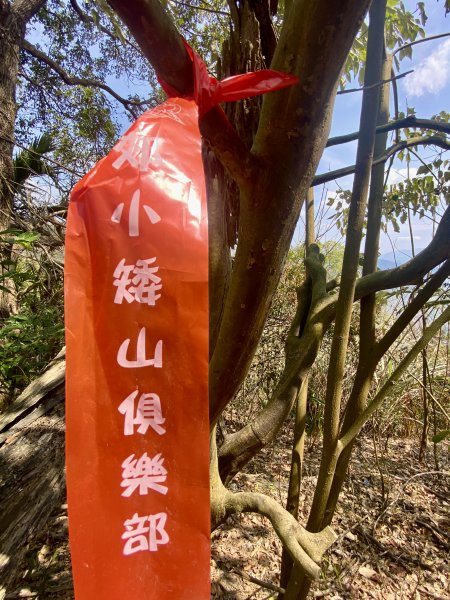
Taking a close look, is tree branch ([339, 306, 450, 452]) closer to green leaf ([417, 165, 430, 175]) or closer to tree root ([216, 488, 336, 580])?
tree root ([216, 488, 336, 580])

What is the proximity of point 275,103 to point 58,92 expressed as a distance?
17.8 ft

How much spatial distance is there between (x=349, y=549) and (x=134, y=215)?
217cm

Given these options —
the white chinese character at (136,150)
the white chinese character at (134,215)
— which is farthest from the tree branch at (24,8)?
the white chinese character at (134,215)

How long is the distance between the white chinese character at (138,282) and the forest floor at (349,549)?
1316 mm

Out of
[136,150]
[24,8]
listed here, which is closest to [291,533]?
[136,150]

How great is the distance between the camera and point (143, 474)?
1.80 ft

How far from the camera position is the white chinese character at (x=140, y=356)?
0.54 metres

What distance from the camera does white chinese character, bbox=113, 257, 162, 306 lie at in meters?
0.55

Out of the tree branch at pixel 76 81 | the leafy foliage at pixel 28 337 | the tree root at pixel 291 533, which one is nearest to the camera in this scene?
the tree root at pixel 291 533

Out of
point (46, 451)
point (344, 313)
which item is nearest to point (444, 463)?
point (344, 313)

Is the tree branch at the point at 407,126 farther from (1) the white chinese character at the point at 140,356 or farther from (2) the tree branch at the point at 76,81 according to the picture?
(2) the tree branch at the point at 76,81

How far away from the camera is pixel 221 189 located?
3.78ft

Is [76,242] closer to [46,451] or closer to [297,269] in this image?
[46,451]

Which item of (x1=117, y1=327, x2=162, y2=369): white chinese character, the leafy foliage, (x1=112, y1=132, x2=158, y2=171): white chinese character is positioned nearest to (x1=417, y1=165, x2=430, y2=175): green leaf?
(x1=112, y1=132, x2=158, y2=171): white chinese character
